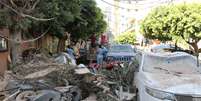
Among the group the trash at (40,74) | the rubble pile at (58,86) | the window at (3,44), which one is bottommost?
the rubble pile at (58,86)

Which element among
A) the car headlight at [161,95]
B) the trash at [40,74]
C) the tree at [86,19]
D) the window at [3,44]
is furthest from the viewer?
the tree at [86,19]

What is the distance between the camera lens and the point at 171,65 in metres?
10.9

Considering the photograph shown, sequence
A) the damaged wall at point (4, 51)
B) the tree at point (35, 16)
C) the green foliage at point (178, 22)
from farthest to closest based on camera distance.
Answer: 1. the green foliage at point (178, 22)
2. the damaged wall at point (4, 51)
3. the tree at point (35, 16)

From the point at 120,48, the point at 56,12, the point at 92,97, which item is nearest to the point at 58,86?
the point at 92,97

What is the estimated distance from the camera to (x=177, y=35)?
36875mm

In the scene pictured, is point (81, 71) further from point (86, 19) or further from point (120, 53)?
point (120, 53)

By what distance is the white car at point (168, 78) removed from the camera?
28.2ft

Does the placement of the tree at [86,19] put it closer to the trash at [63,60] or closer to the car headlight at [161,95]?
the trash at [63,60]

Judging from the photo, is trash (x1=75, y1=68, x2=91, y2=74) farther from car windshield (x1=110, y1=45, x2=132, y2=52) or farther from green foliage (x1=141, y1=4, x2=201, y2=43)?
green foliage (x1=141, y1=4, x2=201, y2=43)

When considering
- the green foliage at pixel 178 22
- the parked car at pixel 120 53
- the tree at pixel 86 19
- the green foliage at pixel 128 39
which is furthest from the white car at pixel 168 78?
the green foliage at pixel 128 39

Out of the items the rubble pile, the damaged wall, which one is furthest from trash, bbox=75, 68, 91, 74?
the damaged wall

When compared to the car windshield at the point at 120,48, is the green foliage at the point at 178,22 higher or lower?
higher

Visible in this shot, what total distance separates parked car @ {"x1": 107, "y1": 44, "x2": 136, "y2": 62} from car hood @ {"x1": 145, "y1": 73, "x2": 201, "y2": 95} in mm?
15910

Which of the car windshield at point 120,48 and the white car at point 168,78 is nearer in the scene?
the white car at point 168,78
